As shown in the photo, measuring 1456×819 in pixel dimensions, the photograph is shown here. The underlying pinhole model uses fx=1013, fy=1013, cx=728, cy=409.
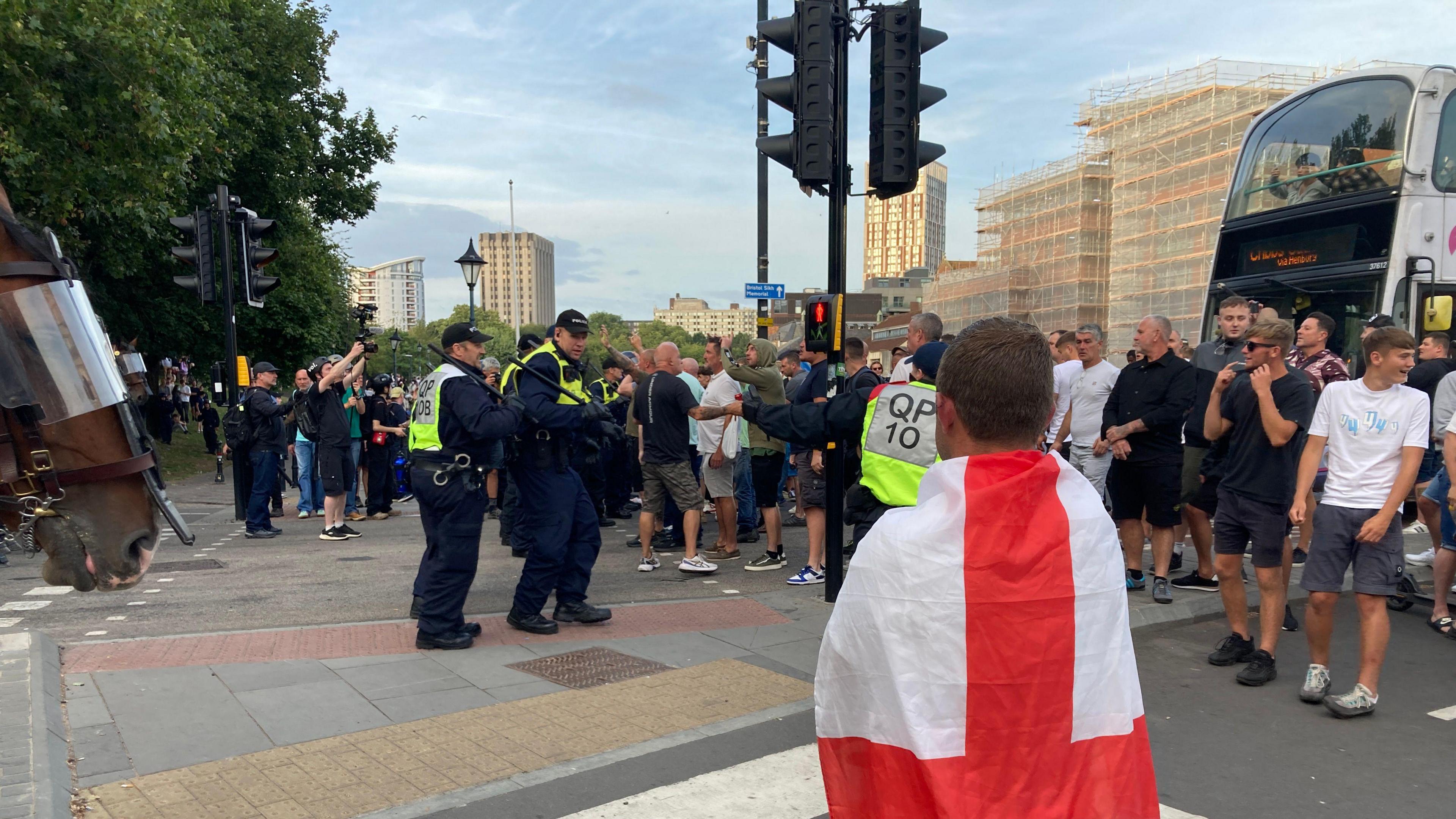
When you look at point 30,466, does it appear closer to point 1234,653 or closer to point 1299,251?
point 1234,653

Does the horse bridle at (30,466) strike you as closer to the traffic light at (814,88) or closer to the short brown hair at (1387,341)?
the traffic light at (814,88)

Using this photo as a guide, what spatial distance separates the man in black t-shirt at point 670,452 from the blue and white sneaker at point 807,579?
2.75 ft

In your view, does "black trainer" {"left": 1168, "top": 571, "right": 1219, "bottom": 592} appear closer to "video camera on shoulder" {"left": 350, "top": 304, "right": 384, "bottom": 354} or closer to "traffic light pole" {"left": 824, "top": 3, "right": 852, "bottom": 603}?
"traffic light pole" {"left": 824, "top": 3, "right": 852, "bottom": 603}

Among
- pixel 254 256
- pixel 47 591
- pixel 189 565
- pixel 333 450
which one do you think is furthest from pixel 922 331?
pixel 254 256

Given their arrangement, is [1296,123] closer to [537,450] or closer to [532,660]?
[537,450]

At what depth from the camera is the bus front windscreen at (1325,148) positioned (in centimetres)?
991

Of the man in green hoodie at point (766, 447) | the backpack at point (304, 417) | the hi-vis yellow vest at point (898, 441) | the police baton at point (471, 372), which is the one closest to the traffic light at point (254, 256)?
the backpack at point (304, 417)

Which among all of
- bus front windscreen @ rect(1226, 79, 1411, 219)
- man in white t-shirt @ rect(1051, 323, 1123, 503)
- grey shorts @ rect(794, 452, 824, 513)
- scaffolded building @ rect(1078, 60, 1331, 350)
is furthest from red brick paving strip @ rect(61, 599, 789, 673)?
scaffolded building @ rect(1078, 60, 1331, 350)

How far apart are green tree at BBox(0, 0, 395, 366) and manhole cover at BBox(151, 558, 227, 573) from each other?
10.9ft

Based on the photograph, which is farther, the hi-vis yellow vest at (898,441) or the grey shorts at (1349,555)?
the grey shorts at (1349,555)

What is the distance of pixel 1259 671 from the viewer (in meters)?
5.53

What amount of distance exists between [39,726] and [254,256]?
30.0 feet

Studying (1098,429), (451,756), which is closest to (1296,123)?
(1098,429)

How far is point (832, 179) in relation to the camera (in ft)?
22.7
